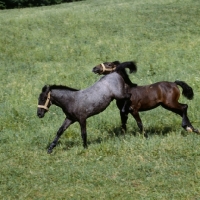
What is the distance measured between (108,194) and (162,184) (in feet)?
3.13

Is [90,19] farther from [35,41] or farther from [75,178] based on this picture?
[75,178]

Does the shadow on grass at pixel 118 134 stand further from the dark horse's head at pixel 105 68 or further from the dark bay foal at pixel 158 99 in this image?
the dark horse's head at pixel 105 68

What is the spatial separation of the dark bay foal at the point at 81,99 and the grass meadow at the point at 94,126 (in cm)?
70

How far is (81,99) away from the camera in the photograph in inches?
388

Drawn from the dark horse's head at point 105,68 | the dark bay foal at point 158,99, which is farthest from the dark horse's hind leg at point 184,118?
the dark horse's head at point 105,68

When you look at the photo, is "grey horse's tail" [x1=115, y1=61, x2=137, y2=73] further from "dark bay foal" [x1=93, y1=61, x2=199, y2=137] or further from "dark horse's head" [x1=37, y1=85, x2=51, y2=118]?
A: "dark horse's head" [x1=37, y1=85, x2=51, y2=118]

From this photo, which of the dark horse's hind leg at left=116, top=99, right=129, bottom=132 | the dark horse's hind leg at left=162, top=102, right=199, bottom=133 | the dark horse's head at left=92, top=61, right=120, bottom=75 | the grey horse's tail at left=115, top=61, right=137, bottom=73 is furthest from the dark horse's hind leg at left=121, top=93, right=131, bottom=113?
the dark horse's hind leg at left=162, top=102, right=199, bottom=133

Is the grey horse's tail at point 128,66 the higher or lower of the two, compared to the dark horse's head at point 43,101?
higher

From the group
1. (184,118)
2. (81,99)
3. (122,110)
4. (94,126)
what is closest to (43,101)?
(81,99)

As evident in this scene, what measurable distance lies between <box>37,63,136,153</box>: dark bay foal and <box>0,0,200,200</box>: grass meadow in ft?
2.30

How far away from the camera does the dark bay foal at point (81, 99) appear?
32.2 ft

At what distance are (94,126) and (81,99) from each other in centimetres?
194

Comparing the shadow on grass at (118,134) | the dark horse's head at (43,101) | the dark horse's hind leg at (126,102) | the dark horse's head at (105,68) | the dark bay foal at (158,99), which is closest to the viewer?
the dark horse's head at (43,101)

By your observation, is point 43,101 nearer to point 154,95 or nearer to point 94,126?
point 94,126
